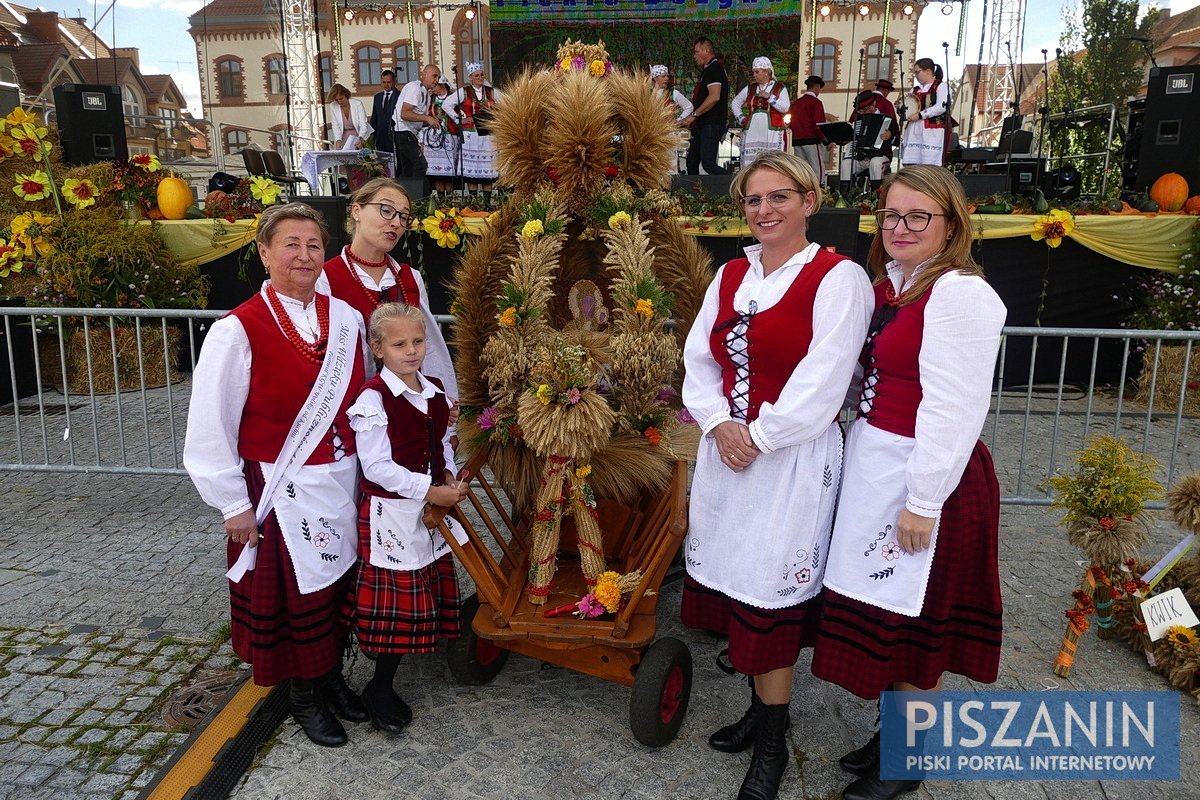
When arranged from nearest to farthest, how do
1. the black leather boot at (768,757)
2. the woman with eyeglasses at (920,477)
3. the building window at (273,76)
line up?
the woman with eyeglasses at (920,477) → the black leather boot at (768,757) → the building window at (273,76)

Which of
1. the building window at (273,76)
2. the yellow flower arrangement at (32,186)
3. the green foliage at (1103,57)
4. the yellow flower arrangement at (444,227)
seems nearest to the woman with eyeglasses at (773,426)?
the yellow flower arrangement at (444,227)

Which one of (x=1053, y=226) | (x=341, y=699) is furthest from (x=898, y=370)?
(x=1053, y=226)

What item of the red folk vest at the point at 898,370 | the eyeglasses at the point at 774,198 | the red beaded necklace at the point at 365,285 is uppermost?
the eyeglasses at the point at 774,198

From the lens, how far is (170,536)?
4.52m

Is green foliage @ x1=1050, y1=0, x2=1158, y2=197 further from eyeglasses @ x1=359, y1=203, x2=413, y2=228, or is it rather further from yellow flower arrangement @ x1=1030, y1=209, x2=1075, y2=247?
eyeglasses @ x1=359, y1=203, x2=413, y2=228

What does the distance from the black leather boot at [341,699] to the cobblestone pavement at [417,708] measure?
6cm

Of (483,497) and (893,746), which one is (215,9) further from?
(893,746)

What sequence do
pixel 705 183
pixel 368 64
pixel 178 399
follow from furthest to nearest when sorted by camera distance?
pixel 368 64, pixel 705 183, pixel 178 399

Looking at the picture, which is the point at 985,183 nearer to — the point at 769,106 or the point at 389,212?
the point at 769,106

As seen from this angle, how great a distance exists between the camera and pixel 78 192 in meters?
7.71

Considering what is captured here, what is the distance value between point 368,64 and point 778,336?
98.0 feet

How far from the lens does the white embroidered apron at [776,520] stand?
2.36 meters

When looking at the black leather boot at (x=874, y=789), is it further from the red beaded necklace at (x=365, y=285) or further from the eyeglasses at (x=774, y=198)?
the red beaded necklace at (x=365, y=285)

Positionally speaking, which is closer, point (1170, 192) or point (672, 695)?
point (672, 695)
